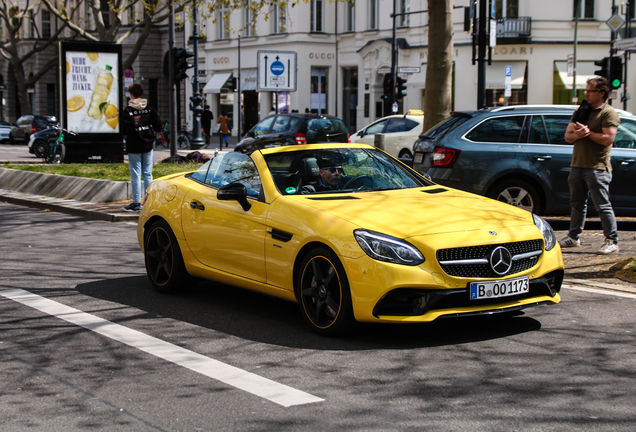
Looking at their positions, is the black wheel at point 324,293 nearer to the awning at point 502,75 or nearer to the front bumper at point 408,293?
the front bumper at point 408,293

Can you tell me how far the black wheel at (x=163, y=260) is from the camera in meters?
7.10

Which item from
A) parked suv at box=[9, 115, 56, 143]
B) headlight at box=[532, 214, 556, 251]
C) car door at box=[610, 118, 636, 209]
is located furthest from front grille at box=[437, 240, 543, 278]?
parked suv at box=[9, 115, 56, 143]

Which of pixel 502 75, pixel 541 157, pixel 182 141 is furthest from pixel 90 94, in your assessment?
pixel 502 75

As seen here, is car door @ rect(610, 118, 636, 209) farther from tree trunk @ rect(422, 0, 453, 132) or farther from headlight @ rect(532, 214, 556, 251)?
headlight @ rect(532, 214, 556, 251)

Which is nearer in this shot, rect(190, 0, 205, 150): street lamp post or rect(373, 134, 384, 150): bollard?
rect(373, 134, 384, 150): bollard

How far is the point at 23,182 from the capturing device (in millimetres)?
17281

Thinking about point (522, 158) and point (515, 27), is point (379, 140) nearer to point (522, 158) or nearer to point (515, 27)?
point (522, 158)

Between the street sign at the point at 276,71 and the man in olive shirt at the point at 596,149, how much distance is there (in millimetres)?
12497

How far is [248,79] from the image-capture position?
49.5m

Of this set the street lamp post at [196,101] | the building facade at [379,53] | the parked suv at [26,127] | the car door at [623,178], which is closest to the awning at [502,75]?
the building facade at [379,53]

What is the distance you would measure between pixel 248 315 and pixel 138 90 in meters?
7.34

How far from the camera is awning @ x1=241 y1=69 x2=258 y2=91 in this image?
49.0m

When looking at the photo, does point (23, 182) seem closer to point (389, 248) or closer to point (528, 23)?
point (389, 248)

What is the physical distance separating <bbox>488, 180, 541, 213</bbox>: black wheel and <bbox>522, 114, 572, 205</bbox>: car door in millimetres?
203
